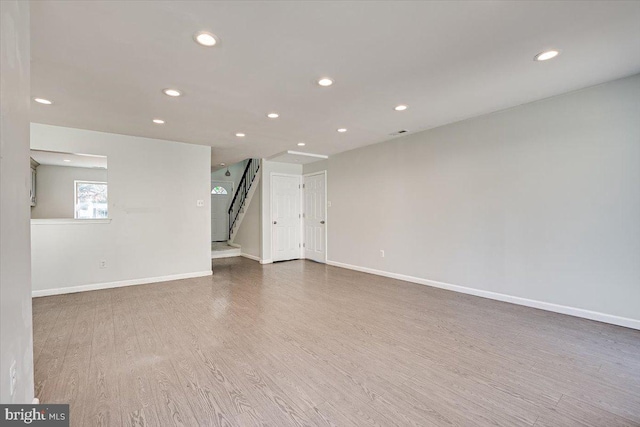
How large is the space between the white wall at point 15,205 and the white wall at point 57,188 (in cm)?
347

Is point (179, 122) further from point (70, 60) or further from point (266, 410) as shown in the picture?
point (266, 410)

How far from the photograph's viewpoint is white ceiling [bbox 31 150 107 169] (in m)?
4.13

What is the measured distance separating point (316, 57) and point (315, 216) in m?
4.75

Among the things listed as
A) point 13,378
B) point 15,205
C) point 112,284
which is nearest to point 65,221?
point 112,284

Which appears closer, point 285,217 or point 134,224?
point 134,224

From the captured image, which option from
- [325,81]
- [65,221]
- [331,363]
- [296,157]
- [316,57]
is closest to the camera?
[331,363]

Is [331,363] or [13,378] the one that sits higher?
[13,378]

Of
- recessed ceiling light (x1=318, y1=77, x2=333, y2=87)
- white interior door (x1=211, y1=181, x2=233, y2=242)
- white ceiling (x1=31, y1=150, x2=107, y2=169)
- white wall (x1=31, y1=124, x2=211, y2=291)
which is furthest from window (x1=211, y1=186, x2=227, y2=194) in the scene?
recessed ceiling light (x1=318, y1=77, x2=333, y2=87)

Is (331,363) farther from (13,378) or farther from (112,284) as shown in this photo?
(112,284)

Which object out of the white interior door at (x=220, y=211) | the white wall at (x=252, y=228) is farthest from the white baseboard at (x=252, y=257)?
the white interior door at (x=220, y=211)

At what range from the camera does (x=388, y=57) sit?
7.76 ft

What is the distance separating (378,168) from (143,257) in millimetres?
4504

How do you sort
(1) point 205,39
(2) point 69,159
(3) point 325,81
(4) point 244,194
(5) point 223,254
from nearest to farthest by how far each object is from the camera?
1. (1) point 205,39
2. (3) point 325,81
3. (2) point 69,159
4. (5) point 223,254
5. (4) point 244,194

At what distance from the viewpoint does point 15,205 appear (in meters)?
1.34
